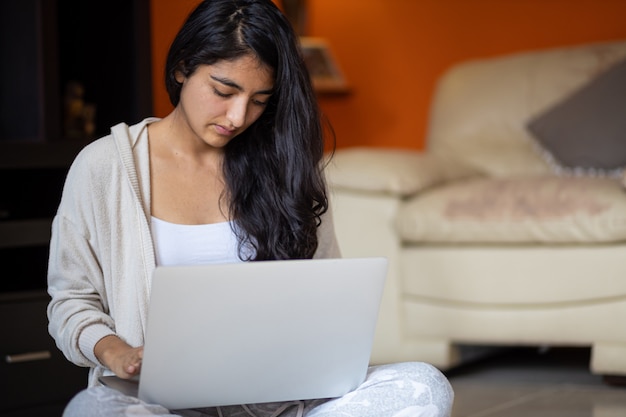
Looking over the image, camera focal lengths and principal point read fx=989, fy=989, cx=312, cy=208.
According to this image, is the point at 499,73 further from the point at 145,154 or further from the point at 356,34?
the point at 145,154

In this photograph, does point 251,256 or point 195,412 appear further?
point 251,256

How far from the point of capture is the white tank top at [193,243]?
143 cm

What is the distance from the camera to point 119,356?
1256mm

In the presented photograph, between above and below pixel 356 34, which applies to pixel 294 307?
below

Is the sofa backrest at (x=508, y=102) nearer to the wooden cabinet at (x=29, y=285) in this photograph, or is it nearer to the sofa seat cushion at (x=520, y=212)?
the sofa seat cushion at (x=520, y=212)

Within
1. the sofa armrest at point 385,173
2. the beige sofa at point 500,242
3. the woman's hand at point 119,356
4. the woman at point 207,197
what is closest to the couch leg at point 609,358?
the beige sofa at point 500,242

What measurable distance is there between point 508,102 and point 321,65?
800 millimetres

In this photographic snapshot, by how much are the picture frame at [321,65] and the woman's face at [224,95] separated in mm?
2189

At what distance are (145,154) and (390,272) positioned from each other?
4.23 feet

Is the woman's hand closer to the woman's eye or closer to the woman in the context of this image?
the woman

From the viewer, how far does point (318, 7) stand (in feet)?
12.3

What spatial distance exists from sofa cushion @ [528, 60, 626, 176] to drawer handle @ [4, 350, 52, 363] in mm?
1642

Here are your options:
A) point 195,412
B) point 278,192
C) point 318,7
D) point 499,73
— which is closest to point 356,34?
point 318,7

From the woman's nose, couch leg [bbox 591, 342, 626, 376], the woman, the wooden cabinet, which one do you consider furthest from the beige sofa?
the woman's nose
